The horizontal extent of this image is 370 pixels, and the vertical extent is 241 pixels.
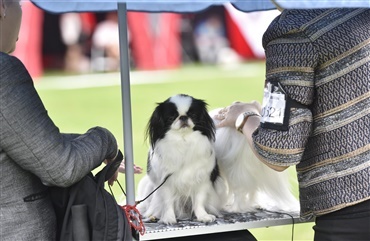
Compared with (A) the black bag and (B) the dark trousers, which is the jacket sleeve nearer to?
(B) the dark trousers

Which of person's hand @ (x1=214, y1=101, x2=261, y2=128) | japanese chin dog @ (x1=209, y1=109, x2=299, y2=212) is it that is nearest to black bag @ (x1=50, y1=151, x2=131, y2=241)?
person's hand @ (x1=214, y1=101, x2=261, y2=128)

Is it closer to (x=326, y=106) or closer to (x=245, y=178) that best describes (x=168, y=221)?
(x=245, y=178)

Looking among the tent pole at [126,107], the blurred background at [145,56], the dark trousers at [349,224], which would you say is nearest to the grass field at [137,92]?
the blurred background at [145,56]

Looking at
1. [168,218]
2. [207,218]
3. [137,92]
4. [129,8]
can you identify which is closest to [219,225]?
[207,218]

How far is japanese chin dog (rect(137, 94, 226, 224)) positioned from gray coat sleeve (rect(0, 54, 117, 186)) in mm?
923

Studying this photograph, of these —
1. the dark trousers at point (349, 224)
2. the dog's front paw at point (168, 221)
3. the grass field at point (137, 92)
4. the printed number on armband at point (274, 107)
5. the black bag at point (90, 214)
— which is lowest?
the grass field at point (137, 92)

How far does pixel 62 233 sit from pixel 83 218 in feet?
0.29

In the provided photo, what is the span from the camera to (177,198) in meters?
2.89

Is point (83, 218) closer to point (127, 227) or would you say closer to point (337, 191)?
point (127, 227)

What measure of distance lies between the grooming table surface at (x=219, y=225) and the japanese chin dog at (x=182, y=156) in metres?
0.14

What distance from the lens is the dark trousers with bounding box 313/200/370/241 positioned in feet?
6.84

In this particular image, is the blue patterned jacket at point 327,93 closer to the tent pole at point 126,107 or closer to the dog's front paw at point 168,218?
the tent pole at point 126,107

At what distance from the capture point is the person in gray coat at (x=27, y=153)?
1.82 metres

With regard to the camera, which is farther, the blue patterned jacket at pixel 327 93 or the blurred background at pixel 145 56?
the blurred background at pixel 145 56
